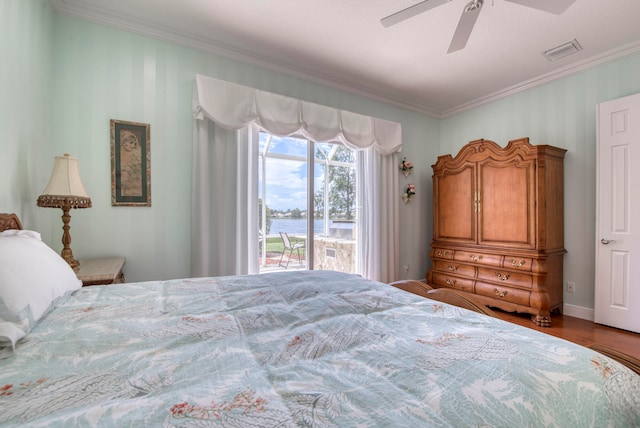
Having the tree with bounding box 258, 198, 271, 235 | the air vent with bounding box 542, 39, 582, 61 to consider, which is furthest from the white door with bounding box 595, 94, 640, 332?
the tree with bounding box 258, 198, 271, 235

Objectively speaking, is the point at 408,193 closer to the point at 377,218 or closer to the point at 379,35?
the point at 377,218

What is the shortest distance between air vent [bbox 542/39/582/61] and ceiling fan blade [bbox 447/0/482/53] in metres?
1.56

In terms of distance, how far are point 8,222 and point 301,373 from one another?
178 centimetres

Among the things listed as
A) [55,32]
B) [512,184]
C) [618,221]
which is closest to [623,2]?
[512,184]

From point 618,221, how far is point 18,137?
486 centimetres

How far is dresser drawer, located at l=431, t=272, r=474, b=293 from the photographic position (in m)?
3.55

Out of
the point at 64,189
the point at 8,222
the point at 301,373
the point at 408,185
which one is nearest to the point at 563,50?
the point at 408,185

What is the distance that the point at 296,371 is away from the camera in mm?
694

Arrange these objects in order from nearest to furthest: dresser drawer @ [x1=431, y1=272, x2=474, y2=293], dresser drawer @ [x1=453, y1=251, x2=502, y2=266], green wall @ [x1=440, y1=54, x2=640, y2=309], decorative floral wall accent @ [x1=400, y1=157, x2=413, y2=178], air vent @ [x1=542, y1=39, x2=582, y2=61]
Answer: air vent @ [x1=542, y1=39, x2=582, y2=61] → green wall @ [x1=440, y1=54, x2=640, y2=309] → dresser drawer @ [x1=453, y1=251, x2=502, y2=266] → dresser drawer @ [x1=431, y1=272, x2=474, y2=293] → decorative floral wall accent @ [x1=400, y1=157, x2=413, y2=178]

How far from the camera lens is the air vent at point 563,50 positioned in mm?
2800

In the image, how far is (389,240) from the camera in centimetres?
396

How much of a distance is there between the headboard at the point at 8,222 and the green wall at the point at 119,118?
43cm

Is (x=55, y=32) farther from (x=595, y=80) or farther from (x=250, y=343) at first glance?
(x=595, y=80)

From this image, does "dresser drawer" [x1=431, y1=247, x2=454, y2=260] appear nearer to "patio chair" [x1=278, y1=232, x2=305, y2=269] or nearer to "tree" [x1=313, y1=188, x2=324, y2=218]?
"tree" [x1=313, y1=188, x2=324, y2=218]
